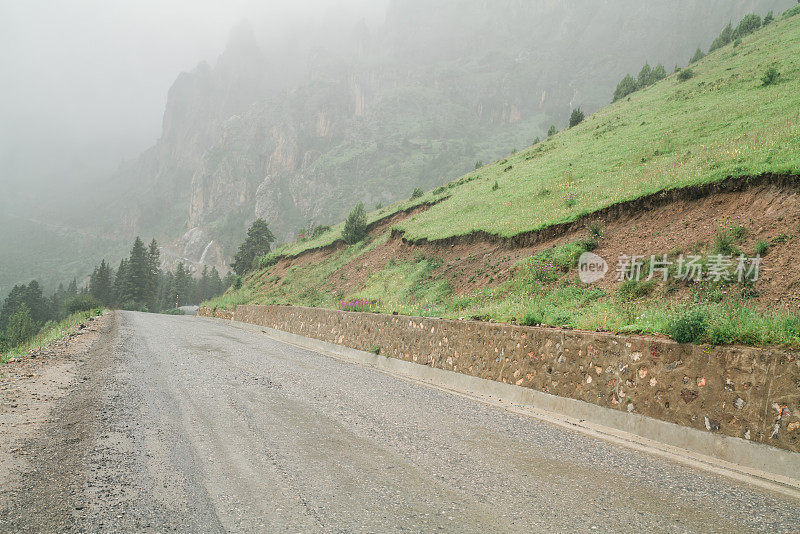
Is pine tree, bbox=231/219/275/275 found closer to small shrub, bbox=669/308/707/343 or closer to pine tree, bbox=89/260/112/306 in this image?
pine tree, bbox=89/260/112/306

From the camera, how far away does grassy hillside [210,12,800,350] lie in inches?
340

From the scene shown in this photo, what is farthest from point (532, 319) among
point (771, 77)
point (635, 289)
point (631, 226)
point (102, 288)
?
point (102, 288)

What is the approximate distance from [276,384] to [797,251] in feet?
37.0

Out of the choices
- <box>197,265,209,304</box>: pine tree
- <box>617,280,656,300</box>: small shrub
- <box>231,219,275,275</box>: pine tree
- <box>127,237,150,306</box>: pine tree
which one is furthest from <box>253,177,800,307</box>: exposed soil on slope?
<box>197,265,209,304</box>: pine tree

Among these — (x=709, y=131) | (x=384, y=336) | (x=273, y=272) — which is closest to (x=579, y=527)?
(x=384, y=336)

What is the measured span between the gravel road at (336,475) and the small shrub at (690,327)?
1857mm

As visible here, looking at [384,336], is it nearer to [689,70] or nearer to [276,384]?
[276,384]

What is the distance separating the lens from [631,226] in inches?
551

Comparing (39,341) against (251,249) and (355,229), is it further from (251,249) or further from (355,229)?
(251,249)

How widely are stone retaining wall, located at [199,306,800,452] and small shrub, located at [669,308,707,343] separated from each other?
139 millimetres

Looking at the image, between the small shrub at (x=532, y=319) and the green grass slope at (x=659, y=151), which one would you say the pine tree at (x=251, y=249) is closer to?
the green grass slope at (x=659, y=151)

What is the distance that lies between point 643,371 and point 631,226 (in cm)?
865

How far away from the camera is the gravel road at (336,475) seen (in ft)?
11.9

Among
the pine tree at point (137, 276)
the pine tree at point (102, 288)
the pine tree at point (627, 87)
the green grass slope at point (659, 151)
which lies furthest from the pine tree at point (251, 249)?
the pine tree at point (627, 87)
